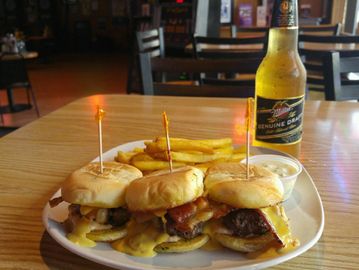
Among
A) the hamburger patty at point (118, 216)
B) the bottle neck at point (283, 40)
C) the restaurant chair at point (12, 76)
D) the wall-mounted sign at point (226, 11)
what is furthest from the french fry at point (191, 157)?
the wall-mounted sign at point (226, 11)

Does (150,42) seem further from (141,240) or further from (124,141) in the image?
(141,240)

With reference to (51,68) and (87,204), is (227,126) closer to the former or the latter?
(87,204)

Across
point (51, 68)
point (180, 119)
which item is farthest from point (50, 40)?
point (180, 119)

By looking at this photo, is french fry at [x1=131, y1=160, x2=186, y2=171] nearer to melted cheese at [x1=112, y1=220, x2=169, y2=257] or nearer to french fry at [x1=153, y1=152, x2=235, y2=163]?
french fry at [x1=153, y1=152, x2=235, y2=163]

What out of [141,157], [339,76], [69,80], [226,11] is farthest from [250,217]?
[69,80]

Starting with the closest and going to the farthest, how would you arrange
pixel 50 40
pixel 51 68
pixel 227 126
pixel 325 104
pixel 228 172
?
pixel 228 172
pixel 227 126
pixel 325 104
pixel 51 68
pixel 50 40
